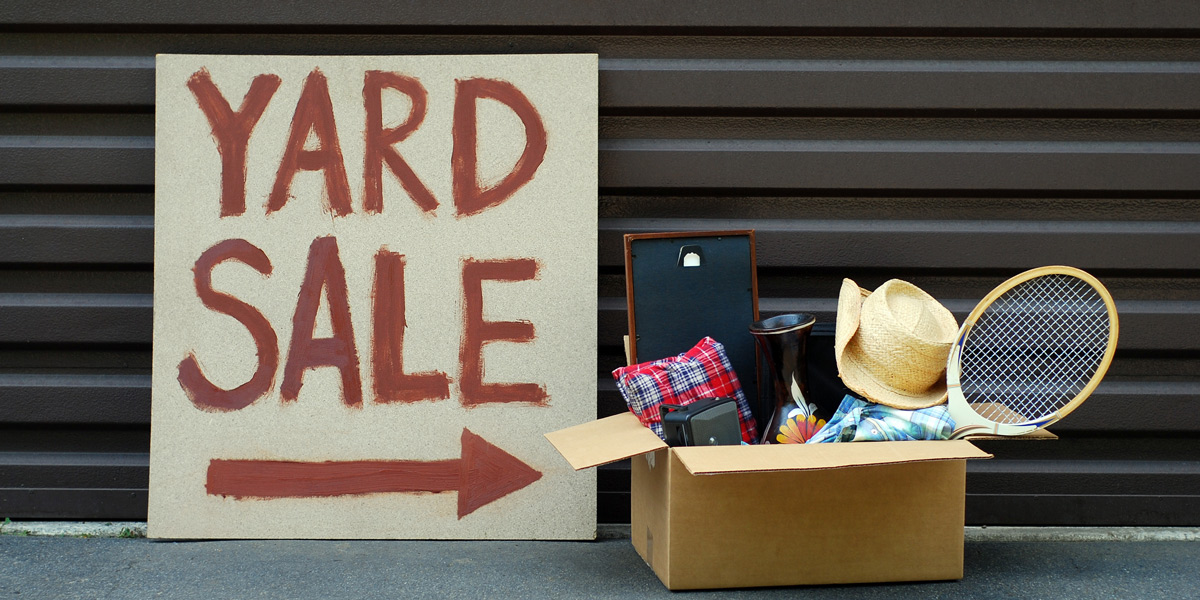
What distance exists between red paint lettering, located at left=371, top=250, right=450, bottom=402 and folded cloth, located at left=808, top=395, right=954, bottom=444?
1223mm

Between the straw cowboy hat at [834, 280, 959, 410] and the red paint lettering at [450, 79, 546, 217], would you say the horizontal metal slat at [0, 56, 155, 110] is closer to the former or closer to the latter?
the red paint lettering at [450, 79, 546, 217]

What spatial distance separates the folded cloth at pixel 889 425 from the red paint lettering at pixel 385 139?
4.73 feet

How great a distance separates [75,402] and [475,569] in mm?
1552

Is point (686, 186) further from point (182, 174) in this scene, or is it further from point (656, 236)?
point (182, 174)

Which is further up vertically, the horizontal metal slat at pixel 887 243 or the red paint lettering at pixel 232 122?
the red paint lettering at pixel 232 122

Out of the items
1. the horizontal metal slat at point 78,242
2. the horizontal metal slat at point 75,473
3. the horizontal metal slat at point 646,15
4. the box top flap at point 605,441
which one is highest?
the horizontal metal slat at point 646,15

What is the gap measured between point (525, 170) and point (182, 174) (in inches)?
44.4

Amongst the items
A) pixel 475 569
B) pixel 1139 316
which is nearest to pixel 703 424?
pixel 475 569

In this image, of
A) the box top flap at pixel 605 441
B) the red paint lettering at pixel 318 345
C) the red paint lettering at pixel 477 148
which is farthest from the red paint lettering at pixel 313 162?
the box top flap at pixel 605 441

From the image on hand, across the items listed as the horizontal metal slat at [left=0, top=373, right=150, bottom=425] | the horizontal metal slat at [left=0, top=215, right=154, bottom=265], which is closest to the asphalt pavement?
the horizontal metal slat at [left=0, top=373, right=150, bottom=425]

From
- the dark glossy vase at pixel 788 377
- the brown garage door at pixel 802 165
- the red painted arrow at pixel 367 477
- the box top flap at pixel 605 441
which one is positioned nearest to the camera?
the box top flap at pixel 605 441

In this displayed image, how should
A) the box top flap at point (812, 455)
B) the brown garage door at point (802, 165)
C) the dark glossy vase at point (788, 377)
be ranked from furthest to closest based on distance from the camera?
the brown garage door at point (802, 165)
the dark glossy vase at point (788, 377)
the box top flap at point (812, 455)

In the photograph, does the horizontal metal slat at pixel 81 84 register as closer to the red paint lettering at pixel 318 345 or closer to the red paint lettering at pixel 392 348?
the red paint lettering at pixel 318 345

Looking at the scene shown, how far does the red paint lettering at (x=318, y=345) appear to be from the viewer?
2.76 metres
